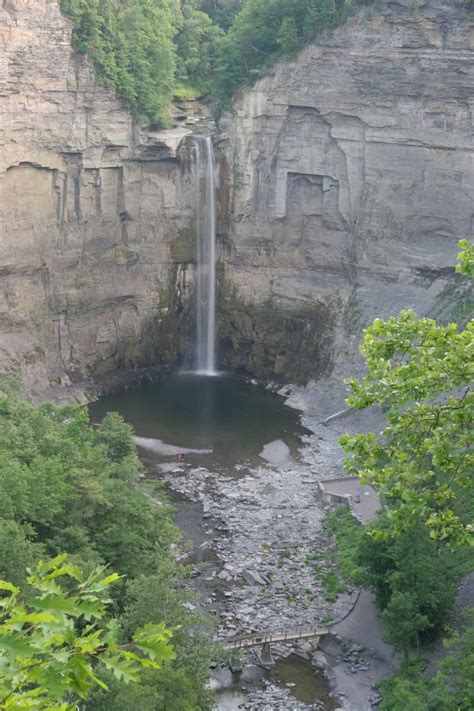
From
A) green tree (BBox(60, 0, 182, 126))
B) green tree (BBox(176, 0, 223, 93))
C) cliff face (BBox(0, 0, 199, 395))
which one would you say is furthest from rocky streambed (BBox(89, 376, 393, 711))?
green tree (BBox(176, 0, 223, 93))

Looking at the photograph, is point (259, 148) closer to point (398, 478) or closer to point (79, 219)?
point (79, 219)

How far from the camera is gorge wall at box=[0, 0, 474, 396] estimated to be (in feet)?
156

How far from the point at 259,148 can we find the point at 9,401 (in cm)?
2323

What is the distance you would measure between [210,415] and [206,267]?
33.3 feet

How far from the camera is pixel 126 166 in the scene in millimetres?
52219

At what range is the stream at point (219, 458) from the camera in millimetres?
28453

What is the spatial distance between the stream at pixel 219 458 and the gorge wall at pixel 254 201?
324 centimetres

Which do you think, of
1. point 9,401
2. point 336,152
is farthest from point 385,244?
point 9,401

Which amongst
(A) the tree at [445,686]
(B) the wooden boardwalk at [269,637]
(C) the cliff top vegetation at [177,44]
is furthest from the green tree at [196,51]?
(A) the tree at [445,686]

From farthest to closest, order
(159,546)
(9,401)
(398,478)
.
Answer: (9,401) → (159,546) → (398,478)

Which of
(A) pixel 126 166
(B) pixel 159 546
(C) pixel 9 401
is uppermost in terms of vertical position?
(A) pixel 126 166

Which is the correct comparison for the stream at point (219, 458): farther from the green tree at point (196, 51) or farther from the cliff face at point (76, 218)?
the green tree at point (196, 51)

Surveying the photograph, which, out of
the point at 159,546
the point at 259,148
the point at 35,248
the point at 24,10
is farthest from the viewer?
the point at 259,148

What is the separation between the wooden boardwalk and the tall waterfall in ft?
86.3
